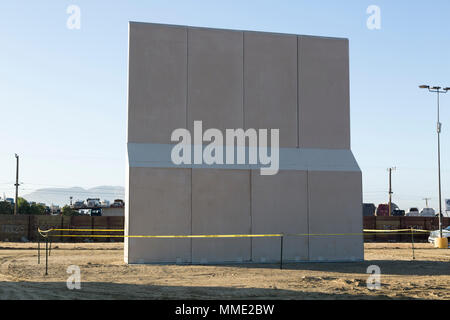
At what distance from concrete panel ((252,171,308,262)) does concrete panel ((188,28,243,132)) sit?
2922 mm

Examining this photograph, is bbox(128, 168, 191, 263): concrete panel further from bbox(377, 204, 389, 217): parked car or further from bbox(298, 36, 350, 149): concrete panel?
bbox(377, 204, 389, 217): parked car

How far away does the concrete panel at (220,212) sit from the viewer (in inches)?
893

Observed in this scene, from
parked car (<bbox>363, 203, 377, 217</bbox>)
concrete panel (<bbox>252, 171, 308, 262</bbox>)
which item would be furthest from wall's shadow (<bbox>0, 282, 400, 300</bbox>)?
parked car (<bbox>363, 203, 377, 217</bbox>)

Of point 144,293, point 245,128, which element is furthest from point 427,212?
point 144,293

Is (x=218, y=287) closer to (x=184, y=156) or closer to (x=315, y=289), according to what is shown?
(x=315, y=289)

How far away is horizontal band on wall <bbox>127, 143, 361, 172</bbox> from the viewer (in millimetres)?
22281

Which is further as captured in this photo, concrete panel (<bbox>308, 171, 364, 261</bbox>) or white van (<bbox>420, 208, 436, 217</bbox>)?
white van (<bbox>420, 208, 436, 217</bbox>)

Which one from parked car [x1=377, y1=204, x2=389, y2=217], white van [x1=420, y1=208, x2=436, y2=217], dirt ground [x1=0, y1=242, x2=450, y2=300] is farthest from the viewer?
parked car [x1=377, y1=204, x2=389, y2=217]

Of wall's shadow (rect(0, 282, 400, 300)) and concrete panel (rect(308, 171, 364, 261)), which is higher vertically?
concrete panel (rect(308, 171, 364, 261))

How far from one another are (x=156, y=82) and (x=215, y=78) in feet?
8.45

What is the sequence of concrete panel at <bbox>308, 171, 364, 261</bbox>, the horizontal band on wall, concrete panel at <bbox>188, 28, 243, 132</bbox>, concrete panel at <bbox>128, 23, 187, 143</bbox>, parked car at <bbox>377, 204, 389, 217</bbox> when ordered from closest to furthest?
the horizontal band on wall
concrete panel at <bbox>128, 23, 187, 143</bbox>
concrete panel at <bbox>188, 28, 243, 132</bbox>
concrete panel at <bbox>308, 171, 364, 261</bbox>
parked car at <bbox>377, 204, 389, 217</bbox>

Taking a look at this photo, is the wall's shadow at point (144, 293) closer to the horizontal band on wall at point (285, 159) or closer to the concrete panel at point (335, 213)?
the horizontal band on wall at point (285, 159)

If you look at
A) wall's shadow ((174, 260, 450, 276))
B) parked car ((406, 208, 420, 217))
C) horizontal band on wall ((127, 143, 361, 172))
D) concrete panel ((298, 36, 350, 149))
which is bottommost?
wall's shadow ((174, 260, 450, 276))

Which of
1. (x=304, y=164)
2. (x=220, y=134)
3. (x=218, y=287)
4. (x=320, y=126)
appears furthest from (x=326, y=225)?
(x=218, y=287)
